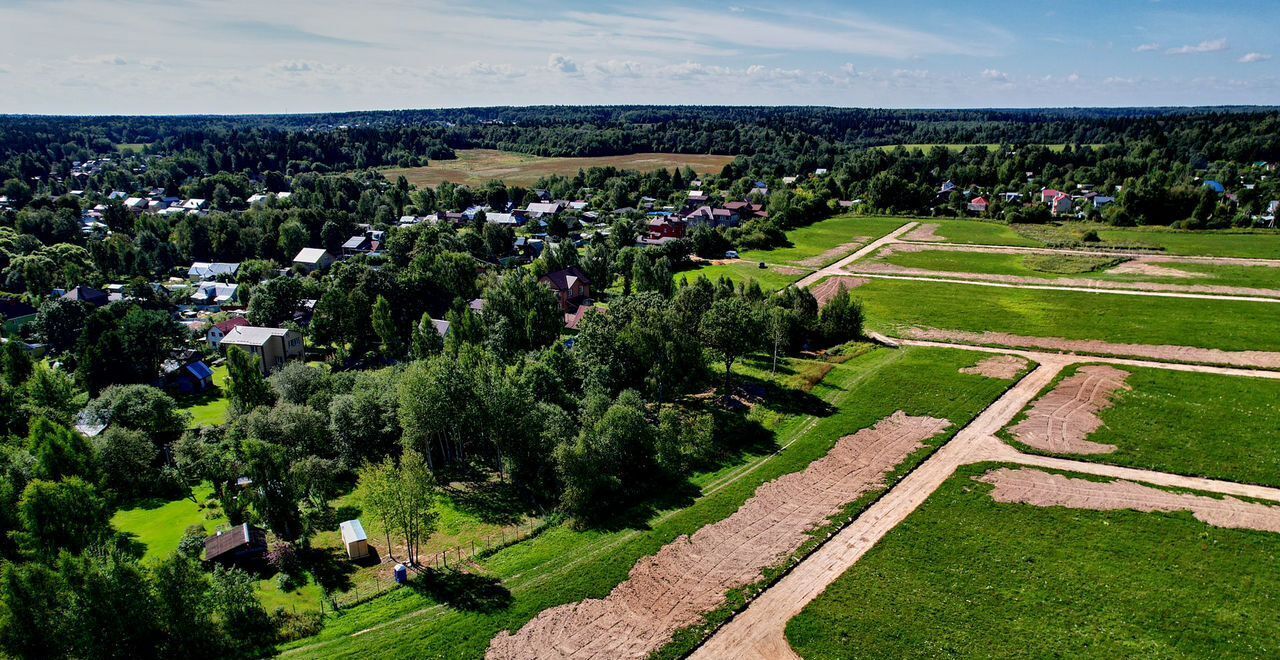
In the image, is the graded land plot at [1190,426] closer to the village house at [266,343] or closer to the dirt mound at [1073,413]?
the dirt mound at [1073,413]

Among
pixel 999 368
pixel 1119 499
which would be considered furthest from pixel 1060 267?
pixel 1119 499

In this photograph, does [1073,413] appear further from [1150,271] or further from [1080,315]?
[1150,271]

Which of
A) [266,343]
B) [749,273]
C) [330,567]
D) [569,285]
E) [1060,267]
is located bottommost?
[330,567]

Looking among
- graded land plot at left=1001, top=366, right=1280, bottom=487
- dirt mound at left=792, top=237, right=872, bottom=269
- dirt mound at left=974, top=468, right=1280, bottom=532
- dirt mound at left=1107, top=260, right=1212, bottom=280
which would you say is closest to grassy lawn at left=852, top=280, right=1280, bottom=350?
graded land plot at left=1001, top=366, right=1280, bottom=487

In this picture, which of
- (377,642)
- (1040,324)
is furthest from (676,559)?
(1040,324)

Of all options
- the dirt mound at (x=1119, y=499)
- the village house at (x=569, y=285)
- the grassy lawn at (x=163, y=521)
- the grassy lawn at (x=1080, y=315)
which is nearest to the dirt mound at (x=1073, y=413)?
the dirt mound at (x=1119, y=499)

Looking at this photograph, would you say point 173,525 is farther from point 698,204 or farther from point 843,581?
point 698,204

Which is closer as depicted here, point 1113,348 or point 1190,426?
point 1190,426
